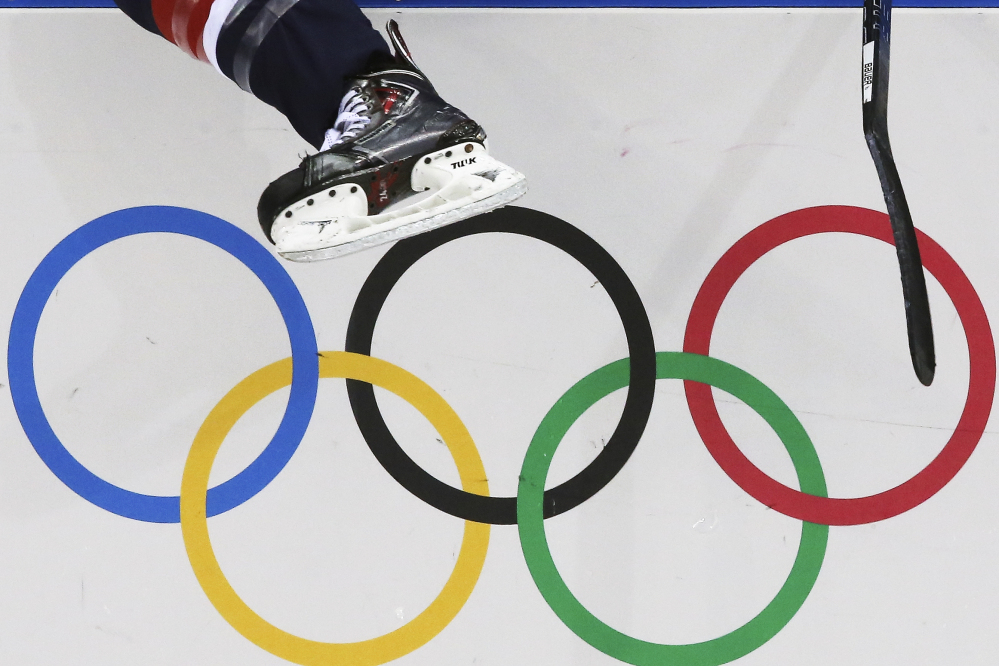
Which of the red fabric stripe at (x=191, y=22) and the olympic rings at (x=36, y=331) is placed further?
the olympic rings at (x=36, y=331)

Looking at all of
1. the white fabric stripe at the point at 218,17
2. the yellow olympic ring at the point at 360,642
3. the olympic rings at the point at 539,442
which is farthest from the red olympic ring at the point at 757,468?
the white fabric stripe at the point at 218,17

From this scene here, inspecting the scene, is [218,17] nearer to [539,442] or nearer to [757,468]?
[539,442]

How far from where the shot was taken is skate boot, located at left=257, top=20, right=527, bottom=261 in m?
0.65

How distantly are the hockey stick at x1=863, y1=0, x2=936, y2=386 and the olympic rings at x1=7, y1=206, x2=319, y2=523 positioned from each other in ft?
2.30

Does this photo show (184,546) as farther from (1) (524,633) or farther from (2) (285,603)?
(1) (524,633)

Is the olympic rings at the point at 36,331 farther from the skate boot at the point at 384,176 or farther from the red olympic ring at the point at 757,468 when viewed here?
the red olympic ring at the point at 757,468

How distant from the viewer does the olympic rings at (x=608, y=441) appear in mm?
953

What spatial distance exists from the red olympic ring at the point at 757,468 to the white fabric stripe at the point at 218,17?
64 cm

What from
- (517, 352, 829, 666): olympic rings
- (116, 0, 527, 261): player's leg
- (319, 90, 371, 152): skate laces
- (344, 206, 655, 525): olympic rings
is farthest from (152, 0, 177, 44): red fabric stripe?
(517, 352, 829, 666): olympic rings

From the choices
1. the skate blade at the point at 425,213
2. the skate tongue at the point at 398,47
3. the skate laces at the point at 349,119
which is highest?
the skate tongue at the point at 398,47

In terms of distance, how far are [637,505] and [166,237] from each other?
729 millimetres

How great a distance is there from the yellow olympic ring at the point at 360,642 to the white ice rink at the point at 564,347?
11 millimetres

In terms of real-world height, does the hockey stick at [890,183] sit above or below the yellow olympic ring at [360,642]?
above

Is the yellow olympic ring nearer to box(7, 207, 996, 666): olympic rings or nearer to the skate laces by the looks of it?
box(7, 207, 996, 666): olympic rings
